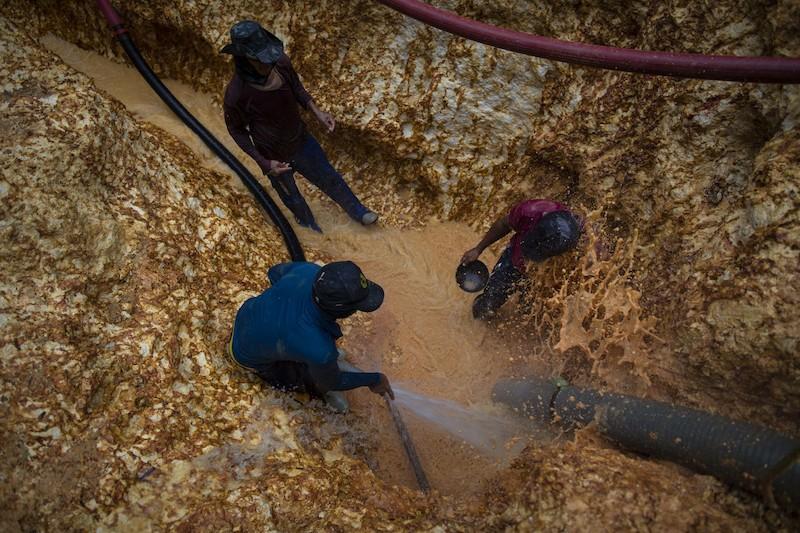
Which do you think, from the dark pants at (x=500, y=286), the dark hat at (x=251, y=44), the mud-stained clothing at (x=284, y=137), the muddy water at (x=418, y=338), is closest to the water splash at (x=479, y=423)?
the muddy water at (x=418, y=338)

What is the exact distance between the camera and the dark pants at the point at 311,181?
462 cm

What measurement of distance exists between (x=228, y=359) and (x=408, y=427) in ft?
4.70

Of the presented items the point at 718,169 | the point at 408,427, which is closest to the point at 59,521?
the point at 408,427

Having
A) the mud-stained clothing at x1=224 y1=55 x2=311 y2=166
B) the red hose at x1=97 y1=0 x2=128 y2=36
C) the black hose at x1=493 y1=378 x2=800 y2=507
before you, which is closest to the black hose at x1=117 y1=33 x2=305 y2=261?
the red hose at x1=97 y1=0 x2=128 y2=36

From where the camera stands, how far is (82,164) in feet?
12.1

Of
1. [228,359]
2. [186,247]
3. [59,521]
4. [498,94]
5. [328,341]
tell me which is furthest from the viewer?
[498,94]

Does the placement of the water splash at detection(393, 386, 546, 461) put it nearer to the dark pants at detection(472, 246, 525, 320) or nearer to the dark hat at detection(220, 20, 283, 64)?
the dark pants at detection(472, 246, 525, 320)

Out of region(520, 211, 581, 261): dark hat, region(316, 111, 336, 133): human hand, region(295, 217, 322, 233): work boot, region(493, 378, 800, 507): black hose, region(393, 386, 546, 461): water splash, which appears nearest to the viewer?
region(493, 378, 800, 507): black hose

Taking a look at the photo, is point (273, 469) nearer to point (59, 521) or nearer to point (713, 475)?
point (59, 521)

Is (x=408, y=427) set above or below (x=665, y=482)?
below

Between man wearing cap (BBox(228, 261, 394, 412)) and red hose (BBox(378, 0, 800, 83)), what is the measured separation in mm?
2025

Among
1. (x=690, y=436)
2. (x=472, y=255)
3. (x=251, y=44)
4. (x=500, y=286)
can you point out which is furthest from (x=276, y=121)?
(x=690, y=436)

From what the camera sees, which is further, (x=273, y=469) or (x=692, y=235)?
(x=692, y=235)

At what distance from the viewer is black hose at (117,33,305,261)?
4.73 meters
